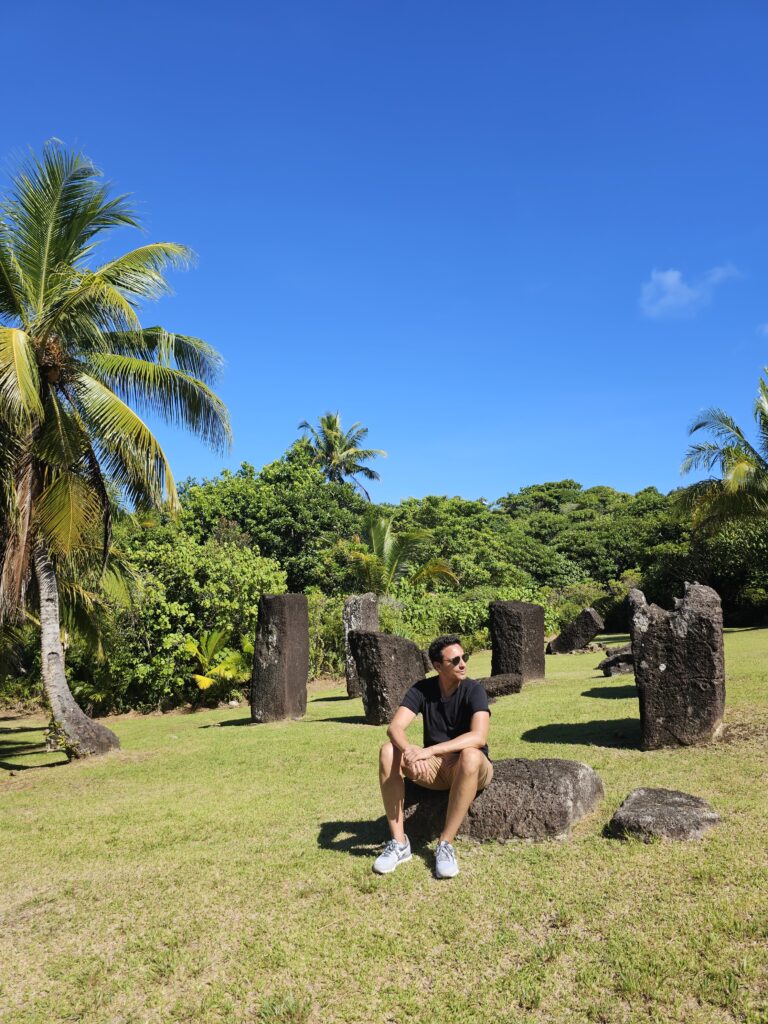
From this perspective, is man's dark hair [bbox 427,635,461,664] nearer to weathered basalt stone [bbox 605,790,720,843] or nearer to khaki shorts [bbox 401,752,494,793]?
khaki shorts [bbox 401,752,494,793]

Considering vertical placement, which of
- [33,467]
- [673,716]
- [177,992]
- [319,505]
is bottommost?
[177,992]

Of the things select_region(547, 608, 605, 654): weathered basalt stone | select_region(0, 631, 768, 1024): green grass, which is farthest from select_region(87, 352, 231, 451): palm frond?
select_region(547, 608, 605, 654): weathered basalt stone

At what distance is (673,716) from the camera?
715 centimetres

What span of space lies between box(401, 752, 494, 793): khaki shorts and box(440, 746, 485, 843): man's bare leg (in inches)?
4.6

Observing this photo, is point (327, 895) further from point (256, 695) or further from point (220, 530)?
point (220, 530)

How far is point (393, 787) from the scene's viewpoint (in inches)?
181

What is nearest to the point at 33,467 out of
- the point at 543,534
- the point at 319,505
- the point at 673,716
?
the point at 673,716

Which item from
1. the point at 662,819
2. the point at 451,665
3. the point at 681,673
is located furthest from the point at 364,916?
the point at 681,673

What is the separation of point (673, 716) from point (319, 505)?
2284cm

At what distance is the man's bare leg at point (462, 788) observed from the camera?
4488mm

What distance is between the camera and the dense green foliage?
52.2 feet

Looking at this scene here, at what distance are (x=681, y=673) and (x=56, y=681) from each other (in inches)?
308

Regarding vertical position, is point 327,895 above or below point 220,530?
below

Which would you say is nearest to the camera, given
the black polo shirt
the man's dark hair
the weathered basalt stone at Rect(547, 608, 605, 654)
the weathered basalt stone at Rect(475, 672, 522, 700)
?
the black polo shirt
